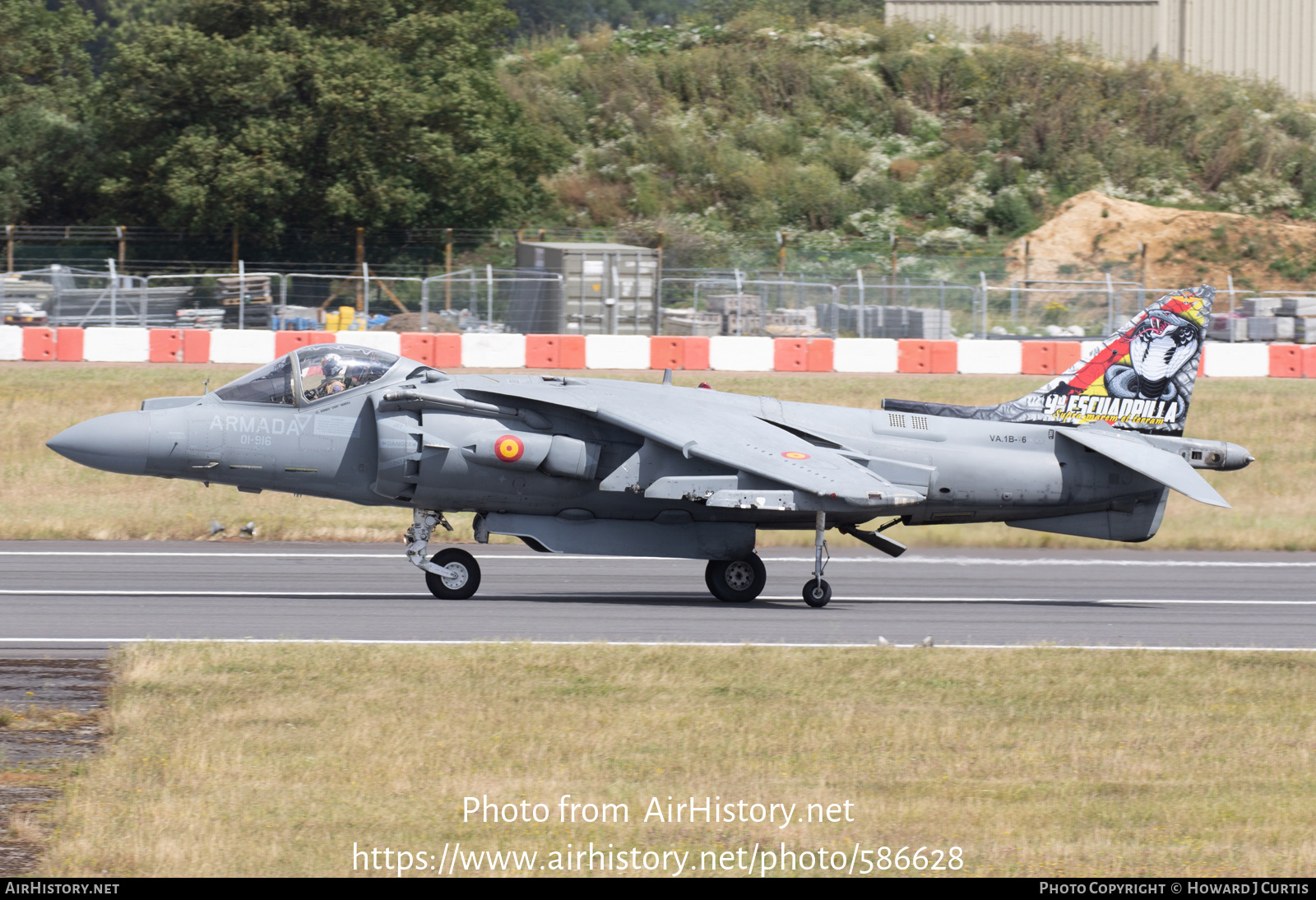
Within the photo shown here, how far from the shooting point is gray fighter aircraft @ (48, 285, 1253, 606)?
16.0 metres

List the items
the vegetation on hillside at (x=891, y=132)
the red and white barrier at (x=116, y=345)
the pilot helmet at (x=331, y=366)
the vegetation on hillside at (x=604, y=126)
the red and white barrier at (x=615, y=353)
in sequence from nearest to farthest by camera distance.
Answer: the pilot helmet at (x=331, y=366), the red and white barrier at (x=116, y=345), the red and white barrier at (x=615, y=353), the vegetation on hillside at (x=604, y=126), the vegetation on hillside at (x=891, y=132)

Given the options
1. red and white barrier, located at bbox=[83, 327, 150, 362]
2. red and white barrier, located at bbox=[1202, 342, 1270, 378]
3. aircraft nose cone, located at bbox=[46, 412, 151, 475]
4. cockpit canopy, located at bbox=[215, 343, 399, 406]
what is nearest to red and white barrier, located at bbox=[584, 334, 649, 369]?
red and white barrier, located at bbox=[83, 327, 150, 362]

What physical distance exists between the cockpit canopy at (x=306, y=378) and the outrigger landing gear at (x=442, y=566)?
1.73 meters

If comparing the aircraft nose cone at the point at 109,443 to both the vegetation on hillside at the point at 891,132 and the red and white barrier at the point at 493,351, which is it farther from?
the vegetation on hillside at the point at 891,132

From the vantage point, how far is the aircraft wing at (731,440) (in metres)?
16.0

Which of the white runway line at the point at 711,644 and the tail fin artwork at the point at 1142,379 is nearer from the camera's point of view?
the white runway line at the point at 711,644

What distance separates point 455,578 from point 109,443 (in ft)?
13.6

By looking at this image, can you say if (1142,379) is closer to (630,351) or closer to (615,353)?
(630,351)

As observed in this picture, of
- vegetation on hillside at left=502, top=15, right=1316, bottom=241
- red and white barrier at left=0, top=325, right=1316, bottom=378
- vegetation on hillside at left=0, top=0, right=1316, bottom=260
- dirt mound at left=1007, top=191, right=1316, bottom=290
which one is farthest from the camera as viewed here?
vegetation on hillside at left=502, top=15, right=1316, bottom=241

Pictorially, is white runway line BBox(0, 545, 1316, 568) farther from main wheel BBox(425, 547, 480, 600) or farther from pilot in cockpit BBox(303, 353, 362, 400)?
pilot in cockpit BBox(303, 353, 362, 400)

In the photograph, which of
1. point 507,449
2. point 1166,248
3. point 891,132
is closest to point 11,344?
point 507,449

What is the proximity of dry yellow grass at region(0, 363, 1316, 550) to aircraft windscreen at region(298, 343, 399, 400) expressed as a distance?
6.75 meters

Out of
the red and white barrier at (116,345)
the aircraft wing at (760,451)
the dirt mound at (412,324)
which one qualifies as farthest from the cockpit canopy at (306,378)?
the dirt mound at (412,324)

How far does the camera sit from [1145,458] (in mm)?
17109
